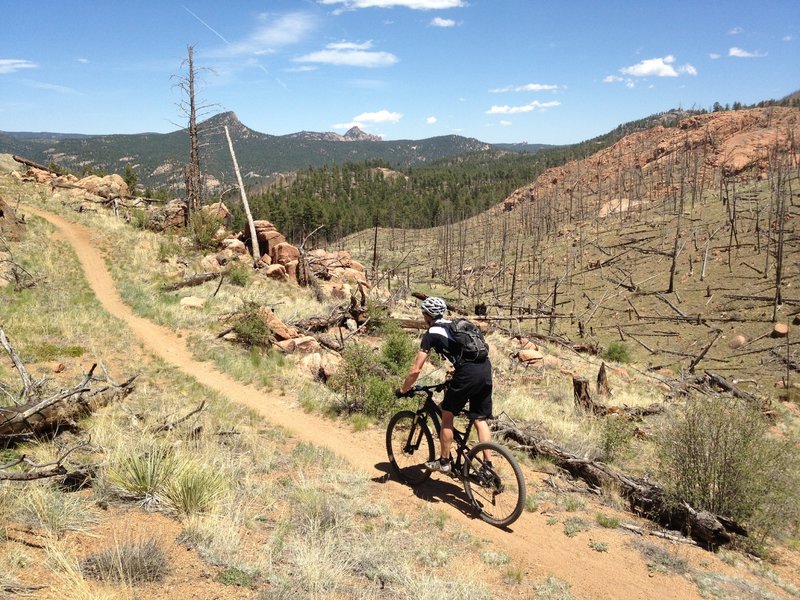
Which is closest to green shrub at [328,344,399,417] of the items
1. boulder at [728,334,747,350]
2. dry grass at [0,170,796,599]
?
dry grass at [0,170,796,599]

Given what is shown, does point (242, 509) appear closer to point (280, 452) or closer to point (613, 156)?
point (280, 452)

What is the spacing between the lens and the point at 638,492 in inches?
255

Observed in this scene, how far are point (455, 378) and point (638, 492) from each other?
3.18 m

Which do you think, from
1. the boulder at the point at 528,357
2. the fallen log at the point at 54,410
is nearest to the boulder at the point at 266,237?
the boulder at the point at 528,357

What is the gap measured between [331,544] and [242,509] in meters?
1.20

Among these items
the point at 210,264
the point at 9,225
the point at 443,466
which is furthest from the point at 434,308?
the point at 9,225

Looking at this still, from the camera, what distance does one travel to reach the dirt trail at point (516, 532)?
15.3 ft

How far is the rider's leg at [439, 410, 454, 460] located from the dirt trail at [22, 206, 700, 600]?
0.70 meters

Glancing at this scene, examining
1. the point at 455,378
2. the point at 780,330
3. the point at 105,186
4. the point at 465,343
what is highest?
the point at 105,186

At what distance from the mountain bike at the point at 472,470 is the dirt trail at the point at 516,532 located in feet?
0.61

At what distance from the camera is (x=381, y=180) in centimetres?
17400

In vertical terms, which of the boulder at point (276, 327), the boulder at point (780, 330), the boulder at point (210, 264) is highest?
the boulder at point (210, 264)

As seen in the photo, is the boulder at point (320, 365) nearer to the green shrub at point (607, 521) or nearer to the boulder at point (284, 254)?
the green shrub at point (607, 521)

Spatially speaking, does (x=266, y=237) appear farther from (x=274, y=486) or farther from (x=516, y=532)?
(x=516, y=532)
